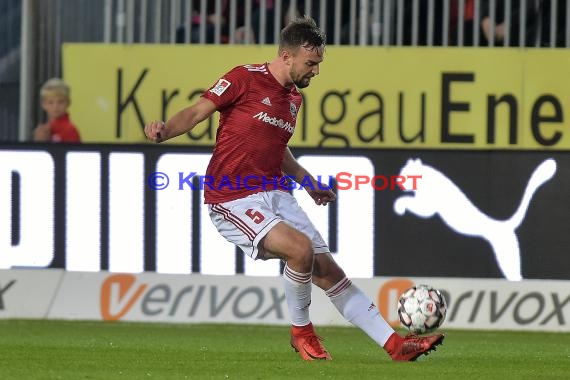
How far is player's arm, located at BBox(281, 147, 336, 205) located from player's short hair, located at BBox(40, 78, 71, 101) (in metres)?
5.27

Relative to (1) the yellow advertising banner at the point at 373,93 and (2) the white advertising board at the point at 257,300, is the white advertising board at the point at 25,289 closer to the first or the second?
(2) the white advertising board at the point at 257,300

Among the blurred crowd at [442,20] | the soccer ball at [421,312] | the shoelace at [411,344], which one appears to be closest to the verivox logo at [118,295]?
the blurred crowd at [442,20]

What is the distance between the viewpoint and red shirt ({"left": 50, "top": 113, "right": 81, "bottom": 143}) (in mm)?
14125

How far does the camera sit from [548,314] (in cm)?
1238

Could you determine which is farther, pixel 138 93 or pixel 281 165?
pixel 138 93

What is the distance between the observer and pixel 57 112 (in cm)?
1419

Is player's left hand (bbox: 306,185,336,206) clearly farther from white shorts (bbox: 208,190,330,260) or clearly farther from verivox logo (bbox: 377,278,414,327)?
verivox logo (bbox: 377,278,414,327)

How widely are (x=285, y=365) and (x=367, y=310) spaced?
0.59 metres

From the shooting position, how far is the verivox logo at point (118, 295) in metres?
12.7

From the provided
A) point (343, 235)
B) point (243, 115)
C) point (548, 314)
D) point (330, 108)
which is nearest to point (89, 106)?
point (330, 108)

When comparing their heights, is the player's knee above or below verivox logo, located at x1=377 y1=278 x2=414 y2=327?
above

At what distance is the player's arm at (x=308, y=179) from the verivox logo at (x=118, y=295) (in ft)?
11.8

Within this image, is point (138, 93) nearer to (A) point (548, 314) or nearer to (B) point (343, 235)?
(B) point (343, 235)

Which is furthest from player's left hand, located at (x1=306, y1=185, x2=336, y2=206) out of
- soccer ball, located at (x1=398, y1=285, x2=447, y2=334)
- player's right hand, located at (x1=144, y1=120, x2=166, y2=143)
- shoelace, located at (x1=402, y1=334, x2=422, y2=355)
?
player's right hand, located at (x1=144, y1=120, x2=166, y2=143)
